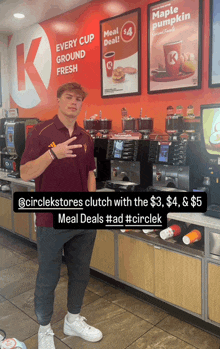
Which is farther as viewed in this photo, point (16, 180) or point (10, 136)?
point (10, 136)

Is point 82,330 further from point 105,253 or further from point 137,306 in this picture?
point 105,253

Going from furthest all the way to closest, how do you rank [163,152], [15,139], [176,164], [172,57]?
1. [15,139]
2. [172,57]
3. [163,152]
4. [176,164]

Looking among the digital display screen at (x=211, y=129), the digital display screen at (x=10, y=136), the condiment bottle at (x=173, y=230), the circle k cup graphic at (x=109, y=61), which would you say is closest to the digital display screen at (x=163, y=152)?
the digital display screen at (x=211, y=129)

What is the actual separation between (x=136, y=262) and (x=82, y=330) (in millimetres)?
767

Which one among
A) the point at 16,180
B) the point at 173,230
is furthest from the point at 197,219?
the point at 16,180

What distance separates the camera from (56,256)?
207 centimetres

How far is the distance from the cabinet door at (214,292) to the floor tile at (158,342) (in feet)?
0.90

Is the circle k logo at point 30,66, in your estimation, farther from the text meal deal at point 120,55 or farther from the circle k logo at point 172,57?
the circle k logo at point 172,57

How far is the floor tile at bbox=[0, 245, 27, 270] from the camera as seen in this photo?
3742 mm

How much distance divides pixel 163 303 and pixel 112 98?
7.96 feet

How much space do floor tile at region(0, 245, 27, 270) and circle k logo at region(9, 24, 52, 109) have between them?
94.5 inches

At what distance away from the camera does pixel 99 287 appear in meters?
3.15

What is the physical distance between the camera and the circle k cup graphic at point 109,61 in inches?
153

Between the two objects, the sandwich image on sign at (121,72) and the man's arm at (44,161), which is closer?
the man's arm at (44,161)
